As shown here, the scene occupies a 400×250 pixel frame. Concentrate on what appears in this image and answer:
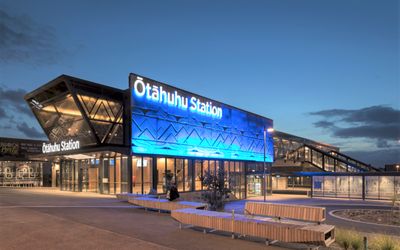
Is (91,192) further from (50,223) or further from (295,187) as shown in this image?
(295,187)

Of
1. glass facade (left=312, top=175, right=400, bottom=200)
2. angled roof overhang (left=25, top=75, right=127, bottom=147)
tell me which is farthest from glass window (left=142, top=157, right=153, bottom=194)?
glass facade (left=312, top=175, right=400, bottom=200)

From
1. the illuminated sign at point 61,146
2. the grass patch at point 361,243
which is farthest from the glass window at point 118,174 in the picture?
the grass patch at point 361,243

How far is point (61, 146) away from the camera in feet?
108

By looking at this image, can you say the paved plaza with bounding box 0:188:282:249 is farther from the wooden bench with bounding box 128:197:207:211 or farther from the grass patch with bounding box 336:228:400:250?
the grass patch with bounding box 336:228:400:250

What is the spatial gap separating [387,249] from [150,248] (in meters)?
6.42

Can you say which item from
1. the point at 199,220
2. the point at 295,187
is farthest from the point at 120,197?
the point at 295,187

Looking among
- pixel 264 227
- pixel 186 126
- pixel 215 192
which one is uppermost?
pixel 186 126

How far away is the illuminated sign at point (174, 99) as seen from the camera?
2988 cm

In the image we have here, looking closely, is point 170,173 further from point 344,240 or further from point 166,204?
point 344,240

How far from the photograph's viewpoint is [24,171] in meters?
54.4

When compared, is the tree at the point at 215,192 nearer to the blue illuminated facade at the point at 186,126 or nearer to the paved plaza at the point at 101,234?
the paved plaza at the point at 101,234

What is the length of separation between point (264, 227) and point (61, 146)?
86.8 ft

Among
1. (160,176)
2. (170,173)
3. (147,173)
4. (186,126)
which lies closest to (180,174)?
(170,173)

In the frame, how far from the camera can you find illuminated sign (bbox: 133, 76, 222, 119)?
2988 cm
